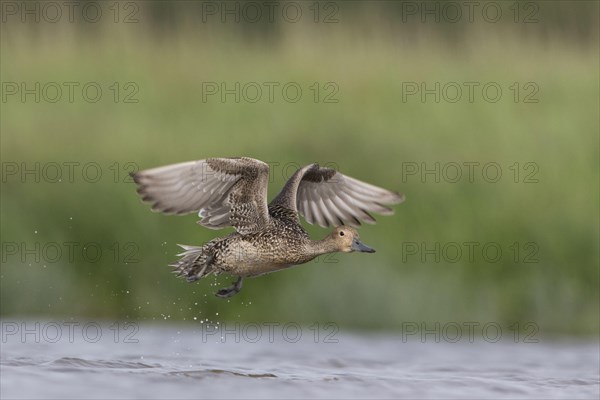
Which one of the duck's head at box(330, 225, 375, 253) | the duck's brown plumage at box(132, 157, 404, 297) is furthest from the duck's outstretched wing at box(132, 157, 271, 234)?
the duck's head at box(330, 225, 375, 253)

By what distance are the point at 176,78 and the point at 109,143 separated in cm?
209

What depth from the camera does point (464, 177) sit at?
11172mm

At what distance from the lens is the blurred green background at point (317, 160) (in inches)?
395

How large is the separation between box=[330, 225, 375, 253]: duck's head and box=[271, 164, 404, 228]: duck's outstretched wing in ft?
1.00

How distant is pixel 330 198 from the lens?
898 centimetres

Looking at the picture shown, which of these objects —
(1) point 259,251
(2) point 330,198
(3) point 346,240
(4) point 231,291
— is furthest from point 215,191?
(2) point 330,198

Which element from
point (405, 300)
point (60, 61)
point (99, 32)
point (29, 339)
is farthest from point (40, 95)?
point (405, 300)

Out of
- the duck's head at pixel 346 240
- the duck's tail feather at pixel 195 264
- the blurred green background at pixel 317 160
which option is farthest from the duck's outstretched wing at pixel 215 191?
the blurred green background at pixel 317 160

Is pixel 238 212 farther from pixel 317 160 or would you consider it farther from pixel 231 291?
pixel 317 160

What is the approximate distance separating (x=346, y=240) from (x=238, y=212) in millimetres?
695

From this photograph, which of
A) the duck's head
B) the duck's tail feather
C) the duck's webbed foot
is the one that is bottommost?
the duck's webbed foot

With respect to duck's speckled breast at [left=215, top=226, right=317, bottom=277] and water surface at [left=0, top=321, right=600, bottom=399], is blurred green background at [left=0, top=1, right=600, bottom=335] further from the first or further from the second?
duck's speckled breast at [left=215, top=226, right=317, bottom=277]

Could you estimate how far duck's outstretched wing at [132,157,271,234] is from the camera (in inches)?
308

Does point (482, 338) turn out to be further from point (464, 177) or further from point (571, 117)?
point (571, 117)
